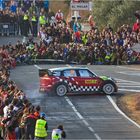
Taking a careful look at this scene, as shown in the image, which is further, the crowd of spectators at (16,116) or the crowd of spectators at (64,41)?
the crowd of spectators at (64,41)

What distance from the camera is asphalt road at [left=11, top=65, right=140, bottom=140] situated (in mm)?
25141

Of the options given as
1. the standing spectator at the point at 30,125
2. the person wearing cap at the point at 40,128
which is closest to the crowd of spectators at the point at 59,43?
Answer: the standing spectator at the point at 30,125

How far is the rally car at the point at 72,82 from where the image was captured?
33.3m

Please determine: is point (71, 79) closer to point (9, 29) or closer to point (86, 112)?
point (86, 112)

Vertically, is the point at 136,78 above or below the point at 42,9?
below

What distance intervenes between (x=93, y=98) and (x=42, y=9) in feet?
63.5

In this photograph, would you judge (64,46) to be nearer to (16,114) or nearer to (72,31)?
(72,31)

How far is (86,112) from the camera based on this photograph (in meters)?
29.5

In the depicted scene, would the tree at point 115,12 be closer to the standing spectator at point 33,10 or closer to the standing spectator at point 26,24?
the standing spectator at point 33,10

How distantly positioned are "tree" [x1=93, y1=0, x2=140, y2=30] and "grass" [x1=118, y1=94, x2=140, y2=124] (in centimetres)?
2617

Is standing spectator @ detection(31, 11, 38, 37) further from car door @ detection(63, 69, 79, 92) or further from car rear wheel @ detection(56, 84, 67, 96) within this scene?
car rear wheel @ detection(56, 84, 67, 96)

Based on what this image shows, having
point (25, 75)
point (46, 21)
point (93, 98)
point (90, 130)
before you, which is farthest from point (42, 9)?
point (90, 130)

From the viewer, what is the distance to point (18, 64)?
43.9 m

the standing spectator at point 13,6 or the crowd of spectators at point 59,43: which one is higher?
the standing spectator at point 13,6
